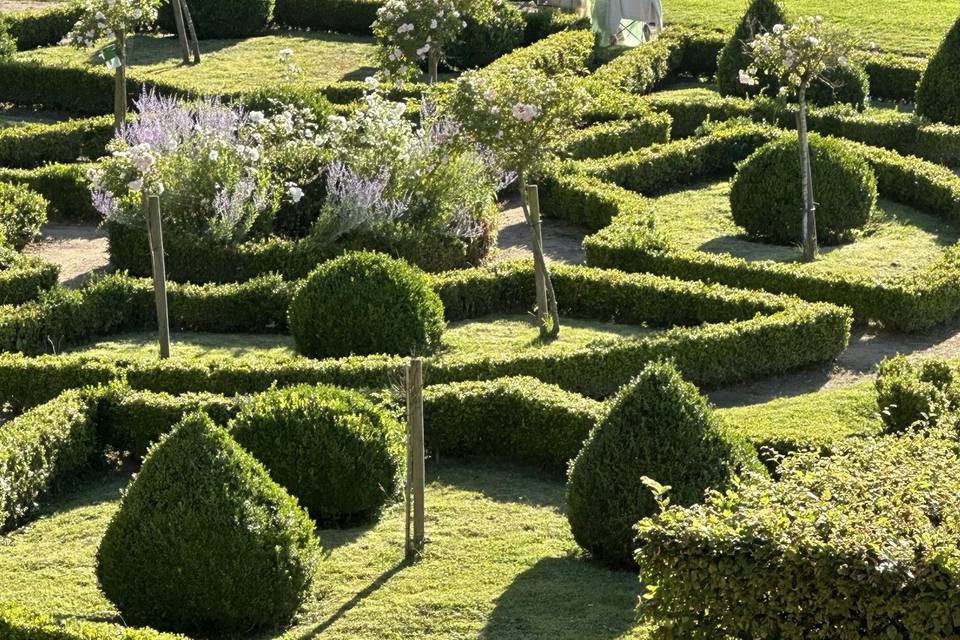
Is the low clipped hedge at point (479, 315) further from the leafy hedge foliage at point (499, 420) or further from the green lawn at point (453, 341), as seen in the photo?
the leafy hedge foliage at point (499, 420)

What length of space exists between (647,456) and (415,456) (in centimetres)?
149

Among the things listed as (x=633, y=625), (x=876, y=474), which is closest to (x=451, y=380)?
(x=633, y=625)

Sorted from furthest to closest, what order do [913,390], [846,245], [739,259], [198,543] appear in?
1. [846,245]
2. [739,259]
3. [913,390]
4. [198,543]

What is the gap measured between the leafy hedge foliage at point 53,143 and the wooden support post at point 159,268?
26.3ft

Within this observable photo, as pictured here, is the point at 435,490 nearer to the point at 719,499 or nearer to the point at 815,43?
the point at 719,499

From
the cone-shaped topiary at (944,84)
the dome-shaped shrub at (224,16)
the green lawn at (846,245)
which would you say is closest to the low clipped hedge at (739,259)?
the green lawn at (846,245)

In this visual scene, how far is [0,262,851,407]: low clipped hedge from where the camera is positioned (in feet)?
44.4

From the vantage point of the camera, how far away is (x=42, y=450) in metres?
12.1

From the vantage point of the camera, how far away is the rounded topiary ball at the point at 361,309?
46.6 feet

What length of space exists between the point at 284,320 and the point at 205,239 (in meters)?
1.83

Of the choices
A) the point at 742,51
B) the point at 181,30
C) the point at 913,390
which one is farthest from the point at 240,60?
the point at 913,390

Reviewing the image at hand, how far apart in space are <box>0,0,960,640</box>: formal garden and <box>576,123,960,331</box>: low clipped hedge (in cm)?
5

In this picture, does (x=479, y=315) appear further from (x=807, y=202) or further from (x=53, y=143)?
(x=53, y=143)

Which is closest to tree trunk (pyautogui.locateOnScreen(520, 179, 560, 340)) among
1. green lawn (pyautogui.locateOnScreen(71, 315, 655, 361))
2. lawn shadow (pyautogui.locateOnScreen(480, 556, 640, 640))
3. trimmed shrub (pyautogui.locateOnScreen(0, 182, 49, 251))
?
green lawn (pyautogui.locateOnScreen(71, 315, 655, 361))
